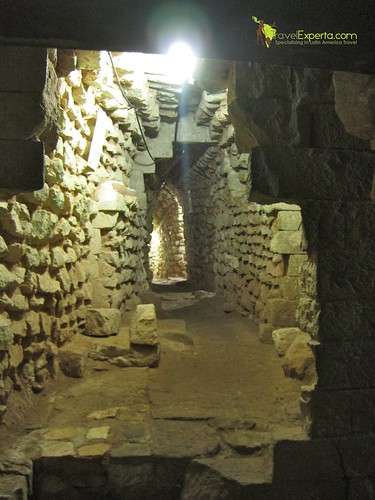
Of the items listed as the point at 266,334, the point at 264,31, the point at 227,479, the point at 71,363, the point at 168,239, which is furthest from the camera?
the point at 168,239

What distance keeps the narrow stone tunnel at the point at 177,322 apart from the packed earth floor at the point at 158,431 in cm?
1

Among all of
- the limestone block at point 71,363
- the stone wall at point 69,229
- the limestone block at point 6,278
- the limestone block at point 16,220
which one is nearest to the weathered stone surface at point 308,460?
the stone wall at point 69,229

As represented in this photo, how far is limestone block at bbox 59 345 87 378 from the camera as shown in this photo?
3941 millimetres

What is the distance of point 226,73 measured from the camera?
345 cm

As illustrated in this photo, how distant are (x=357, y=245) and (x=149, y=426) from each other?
1.99 meters

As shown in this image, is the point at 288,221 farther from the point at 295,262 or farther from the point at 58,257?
the point at 58,257

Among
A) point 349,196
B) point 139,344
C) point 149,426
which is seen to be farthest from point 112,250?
point 349,196

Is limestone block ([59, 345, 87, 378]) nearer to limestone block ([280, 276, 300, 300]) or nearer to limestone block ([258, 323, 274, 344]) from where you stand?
limestone block ([258, 323, 274, 344])

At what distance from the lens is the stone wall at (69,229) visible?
3.03m

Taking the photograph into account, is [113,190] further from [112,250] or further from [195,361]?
[195,361]

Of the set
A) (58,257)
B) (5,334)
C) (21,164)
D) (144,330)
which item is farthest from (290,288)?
(21,164)

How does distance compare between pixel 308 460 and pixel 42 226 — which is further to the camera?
pixel 42 226

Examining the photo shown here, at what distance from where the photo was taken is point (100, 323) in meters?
4.68

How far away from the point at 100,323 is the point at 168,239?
9.80 metres
